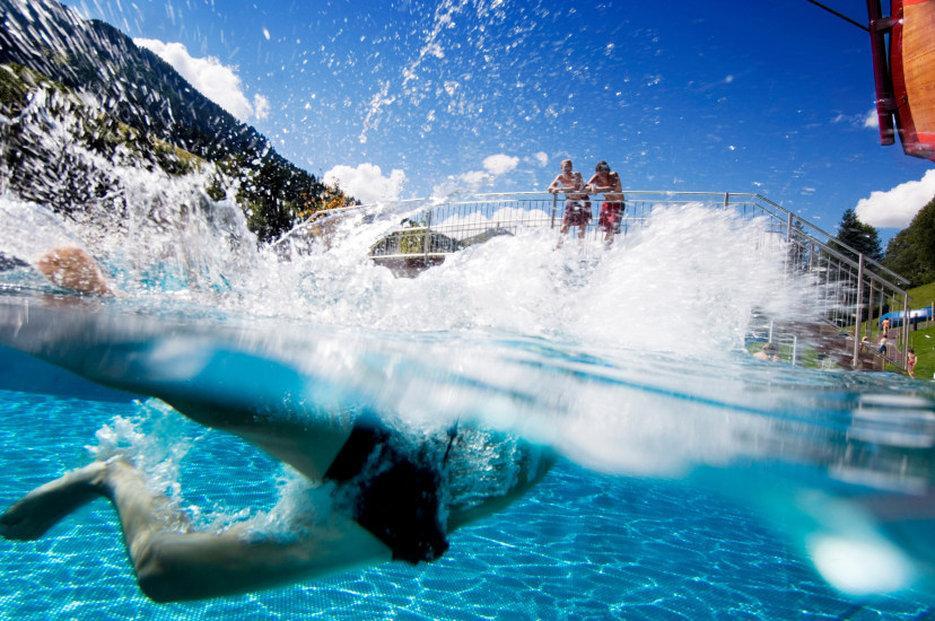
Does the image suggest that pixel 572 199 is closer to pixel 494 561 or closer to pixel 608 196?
pixel 608 196

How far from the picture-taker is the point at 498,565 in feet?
24.1

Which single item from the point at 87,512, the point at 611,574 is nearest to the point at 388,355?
the point at 611,574

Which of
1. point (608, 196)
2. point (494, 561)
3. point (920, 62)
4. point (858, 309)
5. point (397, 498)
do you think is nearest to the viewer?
point (397, 498)

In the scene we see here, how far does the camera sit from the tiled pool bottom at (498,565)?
5.86 metres

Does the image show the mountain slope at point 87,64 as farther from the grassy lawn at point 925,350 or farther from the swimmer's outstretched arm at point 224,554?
the grassy lawn at point 925,350

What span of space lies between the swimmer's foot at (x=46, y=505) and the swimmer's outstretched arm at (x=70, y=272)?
125 inches

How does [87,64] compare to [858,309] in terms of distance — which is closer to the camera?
[87,64]

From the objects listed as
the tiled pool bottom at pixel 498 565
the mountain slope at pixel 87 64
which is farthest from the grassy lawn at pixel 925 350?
the mountain slope at pixel 87 64

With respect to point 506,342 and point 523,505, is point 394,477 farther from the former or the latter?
point 523,505

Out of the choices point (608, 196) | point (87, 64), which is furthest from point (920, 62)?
point (87, 64)

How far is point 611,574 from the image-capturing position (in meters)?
7.45

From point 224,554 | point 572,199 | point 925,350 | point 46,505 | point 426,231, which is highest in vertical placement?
point 572,199

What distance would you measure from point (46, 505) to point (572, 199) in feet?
32.5

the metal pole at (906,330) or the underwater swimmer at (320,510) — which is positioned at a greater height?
the metal pole at (906,330)
